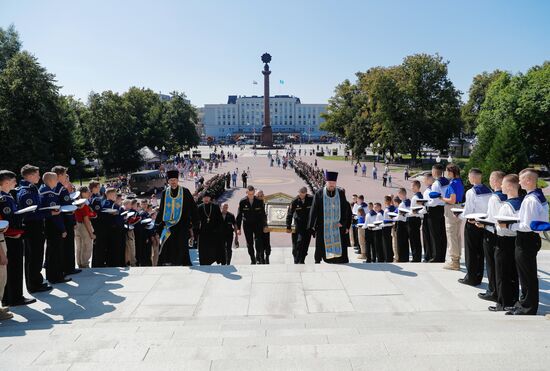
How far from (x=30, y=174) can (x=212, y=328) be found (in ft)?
12.3

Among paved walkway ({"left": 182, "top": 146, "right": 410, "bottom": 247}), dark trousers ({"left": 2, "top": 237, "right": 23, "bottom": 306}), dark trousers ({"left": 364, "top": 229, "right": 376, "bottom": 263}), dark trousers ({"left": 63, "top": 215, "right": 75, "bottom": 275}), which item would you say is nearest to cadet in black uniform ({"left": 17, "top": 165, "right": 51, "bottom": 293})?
dark trousers ({"left": 2, "top": 237, "right": 23, "bottom": 306})

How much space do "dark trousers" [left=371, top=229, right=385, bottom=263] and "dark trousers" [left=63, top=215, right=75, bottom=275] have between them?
6.60m

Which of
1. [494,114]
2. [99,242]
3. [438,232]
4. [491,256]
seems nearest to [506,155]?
[494,114]

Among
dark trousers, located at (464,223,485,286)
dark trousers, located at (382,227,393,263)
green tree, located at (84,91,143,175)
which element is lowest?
dark trousers, located at (382,227,393,263)

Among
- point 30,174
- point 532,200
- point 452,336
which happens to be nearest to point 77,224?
point 30,174

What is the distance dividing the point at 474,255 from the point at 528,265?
154 centimetres

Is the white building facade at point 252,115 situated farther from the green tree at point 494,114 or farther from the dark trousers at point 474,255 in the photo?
the dark trousers at point 474,255

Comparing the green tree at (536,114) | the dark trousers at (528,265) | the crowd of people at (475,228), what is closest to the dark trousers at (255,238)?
the crowd of people at (475,228)

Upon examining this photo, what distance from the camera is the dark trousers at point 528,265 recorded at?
5258 millimetres

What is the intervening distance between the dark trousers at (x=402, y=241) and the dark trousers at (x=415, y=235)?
269 mm

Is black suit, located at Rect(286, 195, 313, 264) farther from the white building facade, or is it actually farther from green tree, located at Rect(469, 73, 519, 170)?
the white building facade

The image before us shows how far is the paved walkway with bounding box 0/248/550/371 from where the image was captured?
12.7 ft

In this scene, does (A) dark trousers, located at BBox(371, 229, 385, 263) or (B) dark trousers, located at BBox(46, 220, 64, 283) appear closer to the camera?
(B) dark trousers, located at BBox(46, 220, 64, 283)

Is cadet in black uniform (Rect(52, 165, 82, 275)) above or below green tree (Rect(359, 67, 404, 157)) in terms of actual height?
below
